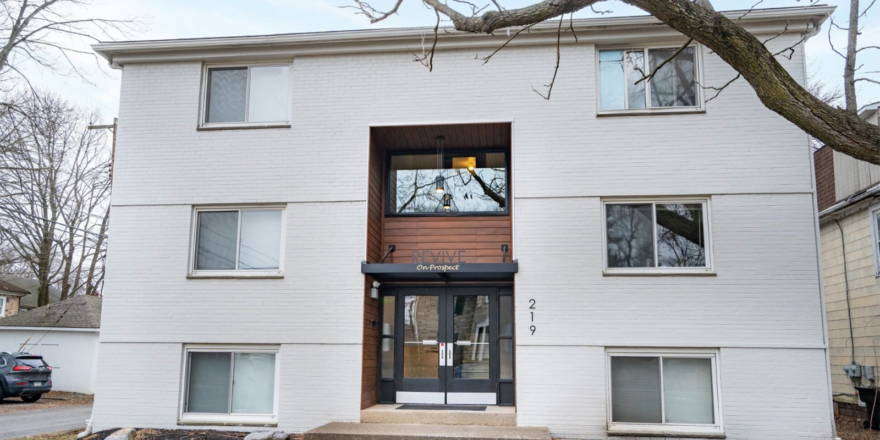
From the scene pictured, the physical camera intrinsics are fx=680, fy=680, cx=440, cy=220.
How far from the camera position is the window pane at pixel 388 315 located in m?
11.5

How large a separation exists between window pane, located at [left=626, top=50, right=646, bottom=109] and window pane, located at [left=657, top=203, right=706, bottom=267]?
166 centimetres

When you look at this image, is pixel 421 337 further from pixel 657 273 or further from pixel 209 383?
pixel 657 273

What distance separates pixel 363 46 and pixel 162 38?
341cm

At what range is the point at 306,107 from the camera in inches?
436

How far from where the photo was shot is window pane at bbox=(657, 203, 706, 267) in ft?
32.8

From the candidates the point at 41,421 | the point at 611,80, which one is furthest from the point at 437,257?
the point at 41,421

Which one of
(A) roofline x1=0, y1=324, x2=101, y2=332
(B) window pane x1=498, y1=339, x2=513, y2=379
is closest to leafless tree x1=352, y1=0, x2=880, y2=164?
(B) window pane x1=498, y1=339, x2=513, y2=379

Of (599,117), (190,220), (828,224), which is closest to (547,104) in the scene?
(599,117)

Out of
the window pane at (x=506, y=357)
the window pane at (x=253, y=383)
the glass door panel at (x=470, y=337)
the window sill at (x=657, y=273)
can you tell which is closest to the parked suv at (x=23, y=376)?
the window pane at (x=253, y=383)

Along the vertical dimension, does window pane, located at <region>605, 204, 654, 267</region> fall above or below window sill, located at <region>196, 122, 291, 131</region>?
below

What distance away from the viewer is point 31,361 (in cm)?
1853

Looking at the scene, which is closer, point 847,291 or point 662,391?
point 662,391

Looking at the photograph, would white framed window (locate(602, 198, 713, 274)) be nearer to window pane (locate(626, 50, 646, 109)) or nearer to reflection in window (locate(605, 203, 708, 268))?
→ reflection in window (locate(605, 203, 708, 268))

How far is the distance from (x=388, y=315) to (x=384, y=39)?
179 inches
